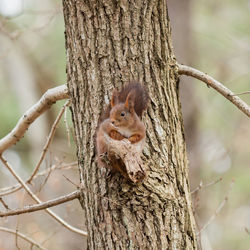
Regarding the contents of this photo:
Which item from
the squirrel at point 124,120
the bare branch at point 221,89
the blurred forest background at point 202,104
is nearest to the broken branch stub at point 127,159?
the squirrel at point 124,120

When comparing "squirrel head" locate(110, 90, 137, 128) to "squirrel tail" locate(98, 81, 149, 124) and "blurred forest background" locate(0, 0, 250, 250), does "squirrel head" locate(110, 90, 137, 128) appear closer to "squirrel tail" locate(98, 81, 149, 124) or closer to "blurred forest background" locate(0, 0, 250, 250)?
"squirrel tail" locate(98, 81, 149, 124)

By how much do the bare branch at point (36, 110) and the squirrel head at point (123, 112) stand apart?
41cm

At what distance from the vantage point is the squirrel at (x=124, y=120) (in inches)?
60.6

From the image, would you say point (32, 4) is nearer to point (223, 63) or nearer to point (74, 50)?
point (223, 63)

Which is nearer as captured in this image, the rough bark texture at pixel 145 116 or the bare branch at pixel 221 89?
the rough bark texture at pixel 145 116

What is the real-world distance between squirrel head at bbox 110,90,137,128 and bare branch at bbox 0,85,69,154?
412 mm

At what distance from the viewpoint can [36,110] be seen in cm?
208

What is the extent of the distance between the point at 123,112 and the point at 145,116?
18 centimetres

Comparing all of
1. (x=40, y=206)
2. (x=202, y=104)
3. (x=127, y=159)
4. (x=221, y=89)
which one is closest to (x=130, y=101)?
(x=127, y=159)

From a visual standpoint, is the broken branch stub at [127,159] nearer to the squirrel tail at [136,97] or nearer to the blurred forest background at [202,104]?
the squirrel tail at [136,97]

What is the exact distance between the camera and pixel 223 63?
23.5 ft

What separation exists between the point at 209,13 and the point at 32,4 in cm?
338

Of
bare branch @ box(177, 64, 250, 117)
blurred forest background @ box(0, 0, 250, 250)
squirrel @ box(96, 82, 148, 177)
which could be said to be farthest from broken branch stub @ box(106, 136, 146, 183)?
blurred forest background @ box(0, 0, 250, 250)

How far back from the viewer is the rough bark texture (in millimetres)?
1588
